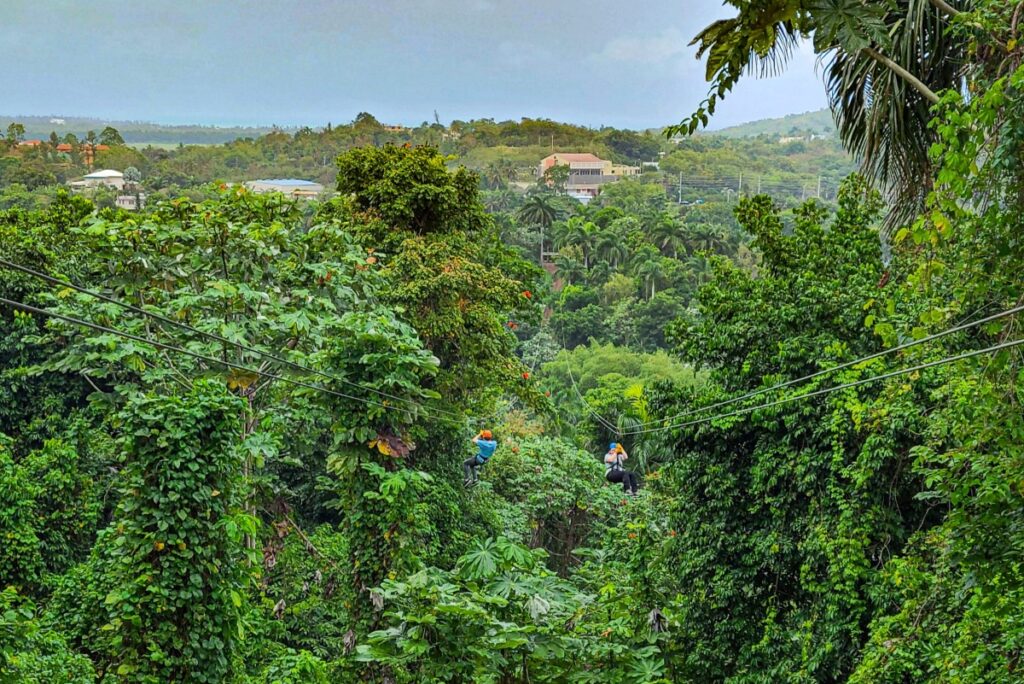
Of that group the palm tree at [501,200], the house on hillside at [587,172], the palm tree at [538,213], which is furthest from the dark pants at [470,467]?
the house on hillside at [587,172]

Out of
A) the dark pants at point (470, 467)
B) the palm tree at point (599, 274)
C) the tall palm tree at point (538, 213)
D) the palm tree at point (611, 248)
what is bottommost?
the palm tree at point (599, 274)

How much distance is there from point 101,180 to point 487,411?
183 feet

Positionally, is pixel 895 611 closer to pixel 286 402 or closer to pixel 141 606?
pixel 141 606

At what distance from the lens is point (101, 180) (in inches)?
2464

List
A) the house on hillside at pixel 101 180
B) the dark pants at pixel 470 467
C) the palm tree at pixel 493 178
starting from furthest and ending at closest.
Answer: the palm tree at pixel 493 178 → the house on hillside at pixel 101 180 → the dark pants at pixel 470 467

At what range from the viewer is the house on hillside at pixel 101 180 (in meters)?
62.5

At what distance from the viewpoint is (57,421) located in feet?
42.0

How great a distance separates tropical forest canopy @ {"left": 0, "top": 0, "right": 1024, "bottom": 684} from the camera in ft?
16.8

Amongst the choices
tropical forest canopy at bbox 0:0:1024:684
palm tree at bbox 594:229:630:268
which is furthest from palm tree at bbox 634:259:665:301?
tropical forest canopy at bbox 0:0:1024:684

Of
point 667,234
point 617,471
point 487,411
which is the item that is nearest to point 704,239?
point 667,234

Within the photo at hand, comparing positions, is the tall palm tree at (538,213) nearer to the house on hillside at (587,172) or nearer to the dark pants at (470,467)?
the house on hillside at (587,172)

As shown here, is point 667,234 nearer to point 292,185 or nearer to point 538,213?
point 538,213

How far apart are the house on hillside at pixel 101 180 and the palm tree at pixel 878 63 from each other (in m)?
59.0

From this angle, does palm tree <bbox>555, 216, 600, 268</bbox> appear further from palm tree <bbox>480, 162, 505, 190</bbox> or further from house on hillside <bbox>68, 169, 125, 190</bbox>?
palm tree <bbox>480, 162, 505, 190</bbox>
